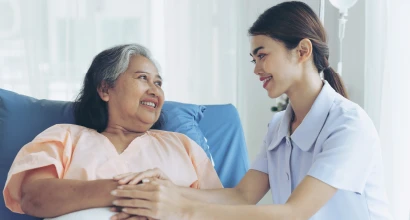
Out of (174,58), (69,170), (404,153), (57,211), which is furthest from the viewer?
(174,58)

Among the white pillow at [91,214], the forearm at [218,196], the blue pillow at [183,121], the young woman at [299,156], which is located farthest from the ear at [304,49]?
the white pillow at [91,214]

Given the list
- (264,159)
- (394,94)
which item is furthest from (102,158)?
(394,94)

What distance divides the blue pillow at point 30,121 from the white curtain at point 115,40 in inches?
27.1

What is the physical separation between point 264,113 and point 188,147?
1453 millimetres

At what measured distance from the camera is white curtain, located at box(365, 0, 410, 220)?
7.44ft

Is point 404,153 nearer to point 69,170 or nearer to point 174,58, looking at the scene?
point 174,58

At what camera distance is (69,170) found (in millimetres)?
1529

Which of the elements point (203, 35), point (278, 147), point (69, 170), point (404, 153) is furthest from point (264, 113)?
point (69, 170)

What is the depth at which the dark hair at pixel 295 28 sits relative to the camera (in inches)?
57.4

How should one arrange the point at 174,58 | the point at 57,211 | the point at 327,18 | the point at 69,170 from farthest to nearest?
the point at 327,18 → the point at 174,58 → the point at 69,170 → the point at 57,211

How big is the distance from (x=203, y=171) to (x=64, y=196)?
50cm

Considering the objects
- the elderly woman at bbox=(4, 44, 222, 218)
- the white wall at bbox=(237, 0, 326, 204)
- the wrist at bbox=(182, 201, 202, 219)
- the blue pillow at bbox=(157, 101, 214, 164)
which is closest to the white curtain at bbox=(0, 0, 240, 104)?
the white wall at bbox=(237, 0, 326, 204)

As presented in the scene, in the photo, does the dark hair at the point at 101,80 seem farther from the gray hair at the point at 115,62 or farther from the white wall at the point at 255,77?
the white wall at the point at 255,77

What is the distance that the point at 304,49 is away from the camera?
1.46 metres
